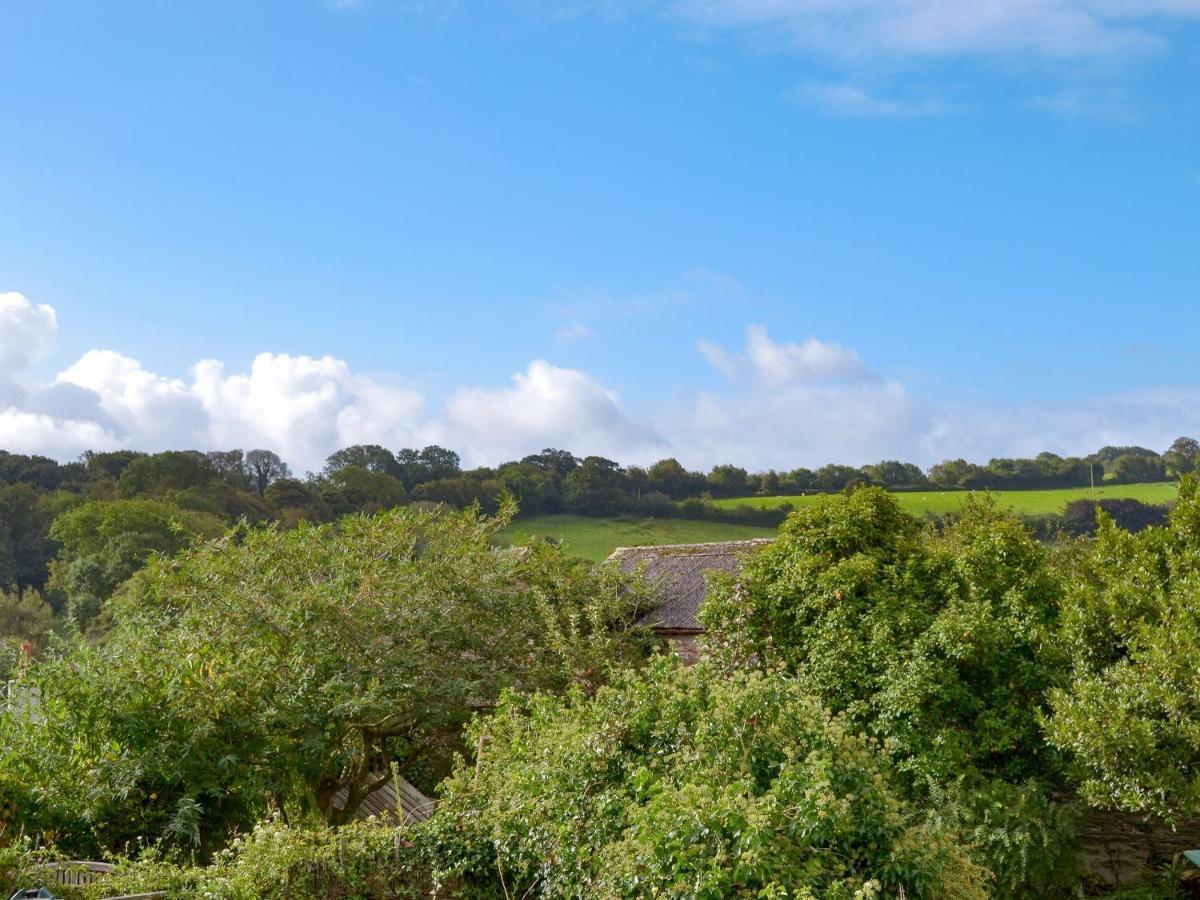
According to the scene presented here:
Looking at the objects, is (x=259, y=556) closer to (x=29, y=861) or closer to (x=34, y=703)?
(x=34, y=703)

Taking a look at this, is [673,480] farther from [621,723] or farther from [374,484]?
[621,723]

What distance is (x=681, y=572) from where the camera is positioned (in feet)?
64.7

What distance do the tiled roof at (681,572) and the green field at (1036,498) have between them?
20.8m

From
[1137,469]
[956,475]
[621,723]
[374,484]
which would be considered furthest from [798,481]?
[621,723]

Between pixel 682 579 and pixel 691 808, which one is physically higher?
pixel 682 579

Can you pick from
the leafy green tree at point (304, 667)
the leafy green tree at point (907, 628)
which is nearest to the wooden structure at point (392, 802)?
the leafy green tree at point (304, 667)

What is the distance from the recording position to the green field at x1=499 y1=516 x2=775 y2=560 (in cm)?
4491

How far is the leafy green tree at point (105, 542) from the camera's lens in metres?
38.3

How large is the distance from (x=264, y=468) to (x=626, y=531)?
72.4 ft

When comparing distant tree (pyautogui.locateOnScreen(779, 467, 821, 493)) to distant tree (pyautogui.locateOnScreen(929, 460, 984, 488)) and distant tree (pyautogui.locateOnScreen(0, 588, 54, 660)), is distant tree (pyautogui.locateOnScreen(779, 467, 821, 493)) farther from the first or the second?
distant tree (pyautogui.locateOnScreen(0, 588, 54, 660))

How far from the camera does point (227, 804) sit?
36.7ft

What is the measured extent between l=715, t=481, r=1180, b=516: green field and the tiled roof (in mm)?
20759

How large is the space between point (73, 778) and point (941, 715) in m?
8.86

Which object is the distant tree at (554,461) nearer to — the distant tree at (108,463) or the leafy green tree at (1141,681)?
the distant tree at (108,463)
